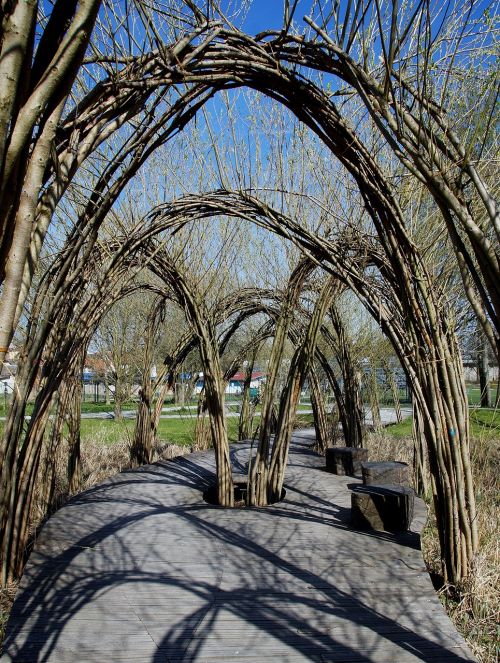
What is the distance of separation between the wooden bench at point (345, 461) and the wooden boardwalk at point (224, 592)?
1440 millimetres

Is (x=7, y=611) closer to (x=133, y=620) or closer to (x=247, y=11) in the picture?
(x=133, y=620)

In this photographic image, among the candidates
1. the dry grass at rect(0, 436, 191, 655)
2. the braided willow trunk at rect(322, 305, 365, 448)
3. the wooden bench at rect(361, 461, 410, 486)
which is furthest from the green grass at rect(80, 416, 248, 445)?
the wooden bench at rect(361, 461, 410, 486)

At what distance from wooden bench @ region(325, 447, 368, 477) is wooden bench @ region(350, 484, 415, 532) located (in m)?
1.93

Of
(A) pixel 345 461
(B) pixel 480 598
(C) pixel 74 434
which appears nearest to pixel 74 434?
(C) pixel 74 434

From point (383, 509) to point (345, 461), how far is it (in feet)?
6.72

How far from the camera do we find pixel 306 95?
2537 mm

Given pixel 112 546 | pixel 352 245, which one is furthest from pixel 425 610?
pixel 352 245

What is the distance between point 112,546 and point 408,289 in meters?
2.30

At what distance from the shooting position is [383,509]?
3.43m

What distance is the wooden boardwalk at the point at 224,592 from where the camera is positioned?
206cm

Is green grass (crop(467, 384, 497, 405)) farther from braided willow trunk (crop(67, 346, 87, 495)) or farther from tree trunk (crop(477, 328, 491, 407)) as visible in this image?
braided willow trunk (crop(67, 346, 87, 495))

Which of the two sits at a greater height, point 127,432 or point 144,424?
point 144,424

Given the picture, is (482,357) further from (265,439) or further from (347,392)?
(265,439)

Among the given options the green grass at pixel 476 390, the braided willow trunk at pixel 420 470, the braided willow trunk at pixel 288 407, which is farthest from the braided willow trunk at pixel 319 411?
the braided willow trunk at pixel 288 407
